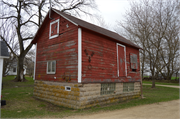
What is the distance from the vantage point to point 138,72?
49.3 feet

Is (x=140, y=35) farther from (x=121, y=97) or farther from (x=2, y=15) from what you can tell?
(x=2, y=15)

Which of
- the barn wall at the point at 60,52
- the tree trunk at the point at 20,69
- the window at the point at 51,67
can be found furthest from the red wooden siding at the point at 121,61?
the tree trunk at the point at 20,69

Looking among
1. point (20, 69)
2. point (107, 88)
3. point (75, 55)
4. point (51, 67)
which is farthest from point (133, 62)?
point (20, 69)

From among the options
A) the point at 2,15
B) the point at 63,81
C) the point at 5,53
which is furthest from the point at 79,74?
the point at 2,15

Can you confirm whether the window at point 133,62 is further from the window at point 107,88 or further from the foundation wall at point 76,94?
the window at point 107,88

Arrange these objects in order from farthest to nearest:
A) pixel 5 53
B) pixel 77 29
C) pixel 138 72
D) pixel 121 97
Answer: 1. pixel 138 72
2. pixel 121 97
3. pixel 77 29
4. pixel 5 53

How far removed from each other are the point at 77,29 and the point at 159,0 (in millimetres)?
18718

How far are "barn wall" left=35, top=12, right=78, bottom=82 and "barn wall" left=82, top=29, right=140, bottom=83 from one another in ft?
2.17

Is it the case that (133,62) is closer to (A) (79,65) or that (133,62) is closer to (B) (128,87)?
(B) (128,87)

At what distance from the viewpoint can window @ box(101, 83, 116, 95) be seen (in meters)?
10.7

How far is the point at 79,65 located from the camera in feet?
30.1

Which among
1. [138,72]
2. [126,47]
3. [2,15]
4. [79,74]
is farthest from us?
[2,15]

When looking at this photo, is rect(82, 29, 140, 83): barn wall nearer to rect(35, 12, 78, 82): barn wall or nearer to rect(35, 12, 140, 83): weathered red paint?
rect(35, 12, 140, 83): weathered red paint

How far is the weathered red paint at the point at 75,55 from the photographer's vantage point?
31.7ft
